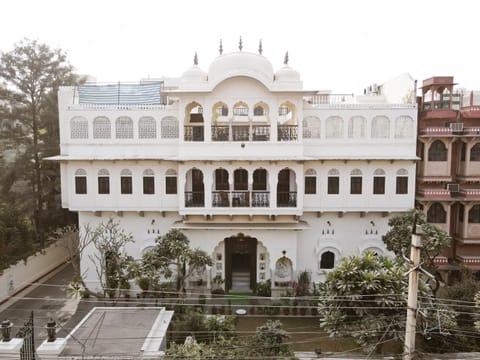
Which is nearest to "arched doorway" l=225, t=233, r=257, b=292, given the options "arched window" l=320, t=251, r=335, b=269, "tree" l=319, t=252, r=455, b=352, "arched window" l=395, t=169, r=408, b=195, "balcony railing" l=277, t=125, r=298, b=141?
"arched window" l=320, t=251, r=335, b=269

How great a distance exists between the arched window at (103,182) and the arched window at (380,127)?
42.3ft

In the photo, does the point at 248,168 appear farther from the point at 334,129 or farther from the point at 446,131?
the point at 446,131

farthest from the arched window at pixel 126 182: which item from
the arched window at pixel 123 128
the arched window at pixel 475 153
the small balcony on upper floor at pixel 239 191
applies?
the arched window at pixel 475 153

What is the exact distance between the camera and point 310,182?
1872 centimetres

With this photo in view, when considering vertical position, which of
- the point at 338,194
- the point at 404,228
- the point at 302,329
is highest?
the point at 338,194

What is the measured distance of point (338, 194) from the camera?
18688 mm

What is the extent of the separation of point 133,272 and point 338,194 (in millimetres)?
9911

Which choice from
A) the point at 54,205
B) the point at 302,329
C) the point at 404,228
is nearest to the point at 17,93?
the point at 54,205

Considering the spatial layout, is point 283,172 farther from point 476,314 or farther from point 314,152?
point 476,314

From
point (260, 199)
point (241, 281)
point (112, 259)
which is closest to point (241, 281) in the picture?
point (241, 281)

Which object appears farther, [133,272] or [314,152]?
[314,152]

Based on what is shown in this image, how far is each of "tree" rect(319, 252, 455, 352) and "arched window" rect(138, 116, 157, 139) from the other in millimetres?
10880

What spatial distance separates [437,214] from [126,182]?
15282mm

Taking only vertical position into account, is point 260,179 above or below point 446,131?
below
